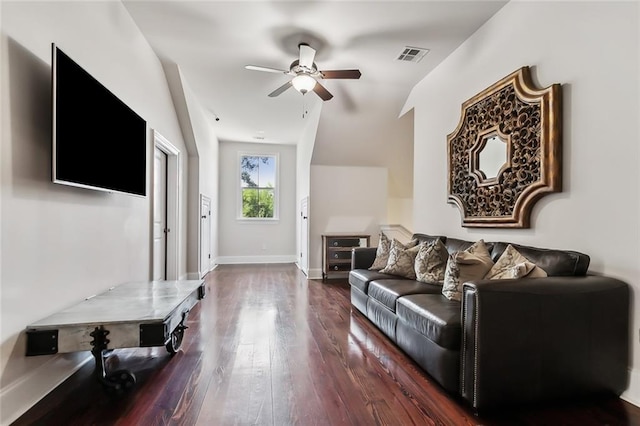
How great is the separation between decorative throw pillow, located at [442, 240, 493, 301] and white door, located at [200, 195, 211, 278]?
4231 millimetres

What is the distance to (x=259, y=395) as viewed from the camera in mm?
1860

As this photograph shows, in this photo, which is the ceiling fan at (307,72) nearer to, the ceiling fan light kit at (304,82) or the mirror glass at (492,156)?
the ceiling fan light kit at (304,82)

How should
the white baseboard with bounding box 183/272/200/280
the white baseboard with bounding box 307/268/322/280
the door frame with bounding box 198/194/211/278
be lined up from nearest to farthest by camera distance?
the white baseboard with bounding box 183/272/200/280, the door frame with bounding box 198/194/211/278, the white baseboard with bounding box 307/268/322/280

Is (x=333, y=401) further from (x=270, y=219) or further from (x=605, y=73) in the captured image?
(x=270, y=219)

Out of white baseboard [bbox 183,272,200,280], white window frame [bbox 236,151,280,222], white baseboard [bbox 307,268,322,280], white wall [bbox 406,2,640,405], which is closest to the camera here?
white wall [bbox 406,2,640,405]

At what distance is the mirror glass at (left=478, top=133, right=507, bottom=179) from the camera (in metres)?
2.78

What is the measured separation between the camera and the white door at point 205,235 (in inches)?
214

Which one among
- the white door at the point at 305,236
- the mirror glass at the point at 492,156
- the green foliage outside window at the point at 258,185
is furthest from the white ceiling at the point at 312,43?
the green foliage outside window at the point at 258,185

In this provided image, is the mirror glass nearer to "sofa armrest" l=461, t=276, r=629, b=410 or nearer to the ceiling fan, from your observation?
"sofa armrest" l=461, t=276, r=629, b=410

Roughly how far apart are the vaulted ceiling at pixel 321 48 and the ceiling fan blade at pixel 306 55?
90mm

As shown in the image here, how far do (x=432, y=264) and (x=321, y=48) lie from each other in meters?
2.40

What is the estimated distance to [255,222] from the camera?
758 cm

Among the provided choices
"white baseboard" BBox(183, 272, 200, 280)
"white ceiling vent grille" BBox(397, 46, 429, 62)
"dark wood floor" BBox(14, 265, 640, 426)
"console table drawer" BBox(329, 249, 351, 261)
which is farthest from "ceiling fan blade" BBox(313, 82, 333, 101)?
"white baseboard" BBox(183, 272, 200, 280)

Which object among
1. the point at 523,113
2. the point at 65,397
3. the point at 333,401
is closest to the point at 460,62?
the point at 523,113
